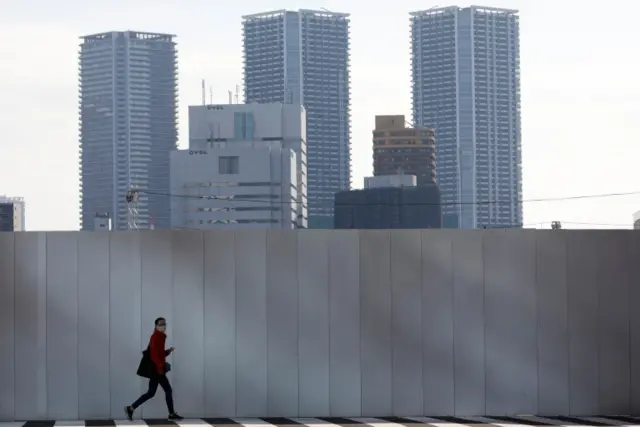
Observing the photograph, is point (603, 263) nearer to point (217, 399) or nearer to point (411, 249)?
point (411, 249)

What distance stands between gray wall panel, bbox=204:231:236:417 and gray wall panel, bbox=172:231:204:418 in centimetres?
9

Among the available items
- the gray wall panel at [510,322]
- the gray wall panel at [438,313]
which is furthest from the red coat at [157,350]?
the gray wall panel at [510,322]

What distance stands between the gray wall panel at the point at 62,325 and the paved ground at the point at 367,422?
41cm

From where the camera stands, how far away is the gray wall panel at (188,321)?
21.2 m

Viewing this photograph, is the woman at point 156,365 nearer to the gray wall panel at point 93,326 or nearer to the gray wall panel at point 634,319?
the gray wall panel at point 93,326

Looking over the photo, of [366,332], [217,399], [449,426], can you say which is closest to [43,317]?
[217,399]

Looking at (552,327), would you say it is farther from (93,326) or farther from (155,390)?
(93,326)

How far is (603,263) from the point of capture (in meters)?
21.8

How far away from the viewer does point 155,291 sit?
2119 cm

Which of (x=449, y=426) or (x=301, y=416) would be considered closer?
(x=449, y=426)

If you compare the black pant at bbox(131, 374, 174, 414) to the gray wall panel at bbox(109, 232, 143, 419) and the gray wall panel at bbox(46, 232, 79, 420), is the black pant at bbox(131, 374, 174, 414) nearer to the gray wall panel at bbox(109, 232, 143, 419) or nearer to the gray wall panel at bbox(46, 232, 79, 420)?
the gray wall panel at bbox(109, 232, 143, 419)

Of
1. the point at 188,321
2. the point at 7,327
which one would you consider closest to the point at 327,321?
the point at 188,321

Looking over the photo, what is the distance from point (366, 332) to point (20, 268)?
5.19m

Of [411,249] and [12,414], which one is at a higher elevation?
[411,249]
